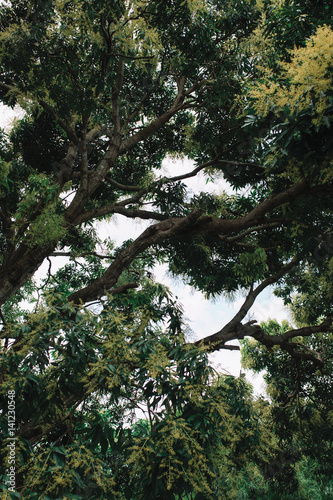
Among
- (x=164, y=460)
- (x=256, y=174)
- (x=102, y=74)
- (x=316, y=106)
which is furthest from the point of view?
(x=256, y=174)

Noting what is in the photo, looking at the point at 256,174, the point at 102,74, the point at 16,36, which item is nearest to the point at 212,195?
the point at 256,174

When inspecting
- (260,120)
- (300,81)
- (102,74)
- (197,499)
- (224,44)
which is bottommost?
(197,499)

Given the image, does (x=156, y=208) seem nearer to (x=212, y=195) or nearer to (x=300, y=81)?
(x=212, y=195)

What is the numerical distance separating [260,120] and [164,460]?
2.64 metres

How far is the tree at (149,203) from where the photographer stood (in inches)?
98.1

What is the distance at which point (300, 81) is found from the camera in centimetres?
251

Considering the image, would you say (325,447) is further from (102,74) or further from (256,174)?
(102,74)

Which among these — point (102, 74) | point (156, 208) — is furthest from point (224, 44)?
point (156, 208)

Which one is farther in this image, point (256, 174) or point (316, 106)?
point (256, 174)

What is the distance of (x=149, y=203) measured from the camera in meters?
5.51

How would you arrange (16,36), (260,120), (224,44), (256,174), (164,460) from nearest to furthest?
(164,460) < (260,120) < (16,36) < (224,44) < (256,174)

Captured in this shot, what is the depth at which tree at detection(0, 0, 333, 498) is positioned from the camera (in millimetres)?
2492

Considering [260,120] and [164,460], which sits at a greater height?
[260,120]

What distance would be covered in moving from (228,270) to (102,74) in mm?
2992
